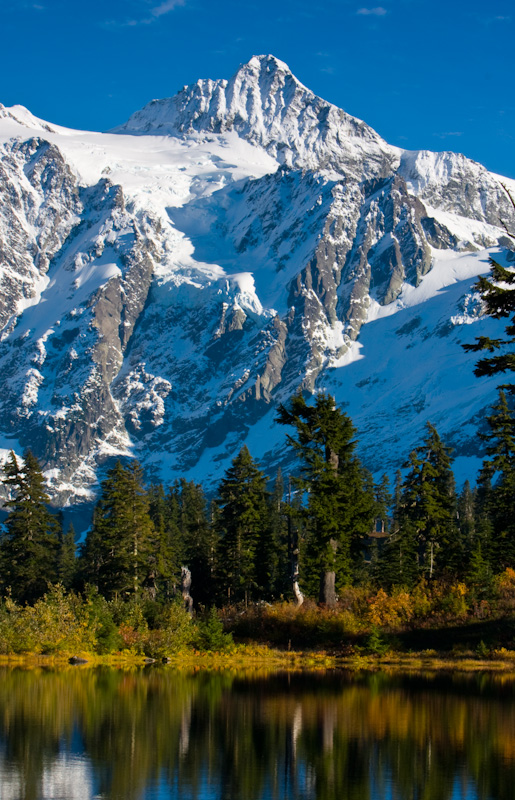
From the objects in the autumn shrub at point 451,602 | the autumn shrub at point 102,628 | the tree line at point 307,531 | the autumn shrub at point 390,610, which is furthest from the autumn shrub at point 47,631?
the autumn shrub at point 451,602

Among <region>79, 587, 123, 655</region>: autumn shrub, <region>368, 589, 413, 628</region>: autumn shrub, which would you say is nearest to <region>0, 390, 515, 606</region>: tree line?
<region>368, 589, 413, 628</region>: autumn shrub

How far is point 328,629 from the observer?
1891 inches

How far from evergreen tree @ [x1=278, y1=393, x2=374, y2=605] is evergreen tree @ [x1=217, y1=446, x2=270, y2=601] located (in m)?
19.0

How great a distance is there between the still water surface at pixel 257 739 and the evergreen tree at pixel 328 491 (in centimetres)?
1363

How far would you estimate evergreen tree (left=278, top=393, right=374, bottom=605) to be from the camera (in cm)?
5266

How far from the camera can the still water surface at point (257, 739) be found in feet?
73.8

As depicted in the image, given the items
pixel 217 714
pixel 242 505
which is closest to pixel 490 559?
pixel 242 505

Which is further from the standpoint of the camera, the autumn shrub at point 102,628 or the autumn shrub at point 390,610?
the autumn shrub at point 390,610

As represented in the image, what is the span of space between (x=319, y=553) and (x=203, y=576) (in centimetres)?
3281

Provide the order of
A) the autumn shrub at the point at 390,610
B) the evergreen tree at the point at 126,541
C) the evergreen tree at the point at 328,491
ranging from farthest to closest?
1. the evergreen tree at the point at 126,541
2. the evergreen tree at the point at 328,491
3. the autumn shrub at the point at 390,610

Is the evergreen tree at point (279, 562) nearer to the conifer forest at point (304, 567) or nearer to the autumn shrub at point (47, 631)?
the conifer forest at point (304, 567)

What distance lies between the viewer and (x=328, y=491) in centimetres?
5394

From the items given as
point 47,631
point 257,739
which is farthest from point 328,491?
point 257,739

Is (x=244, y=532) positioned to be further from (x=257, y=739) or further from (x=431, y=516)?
(x=257, y=739)
